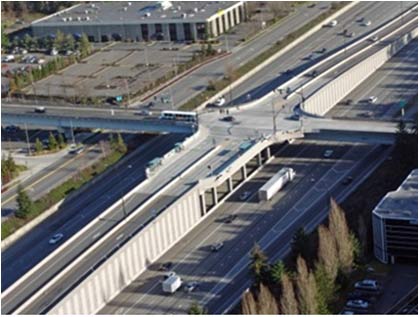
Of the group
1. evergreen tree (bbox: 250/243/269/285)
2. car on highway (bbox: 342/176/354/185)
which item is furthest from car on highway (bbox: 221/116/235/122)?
evergreen tree (bbox: 250/243/269/285)

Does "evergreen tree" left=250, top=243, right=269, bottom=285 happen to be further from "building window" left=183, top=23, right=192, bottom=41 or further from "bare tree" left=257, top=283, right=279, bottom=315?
"building window" left=183, top=23, right=192, bottom=41

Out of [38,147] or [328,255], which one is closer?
[328,255]

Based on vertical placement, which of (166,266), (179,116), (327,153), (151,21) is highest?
(151,21)

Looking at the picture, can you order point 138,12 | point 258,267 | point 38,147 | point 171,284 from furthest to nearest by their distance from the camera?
1. point 138,12
2. point 38,147
3. point 171,284
4. point 258,267

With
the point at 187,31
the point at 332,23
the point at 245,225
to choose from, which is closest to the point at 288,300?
the point at 245,225

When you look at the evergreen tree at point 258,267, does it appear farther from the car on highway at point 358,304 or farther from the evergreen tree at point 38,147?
the evergreen tree at point 38,147

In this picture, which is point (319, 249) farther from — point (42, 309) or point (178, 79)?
point (178, 79)

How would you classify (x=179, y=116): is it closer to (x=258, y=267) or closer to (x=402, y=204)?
(x=402, y=204)

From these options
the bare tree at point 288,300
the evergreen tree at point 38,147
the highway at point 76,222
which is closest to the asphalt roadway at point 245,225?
the highway at point 76,222
